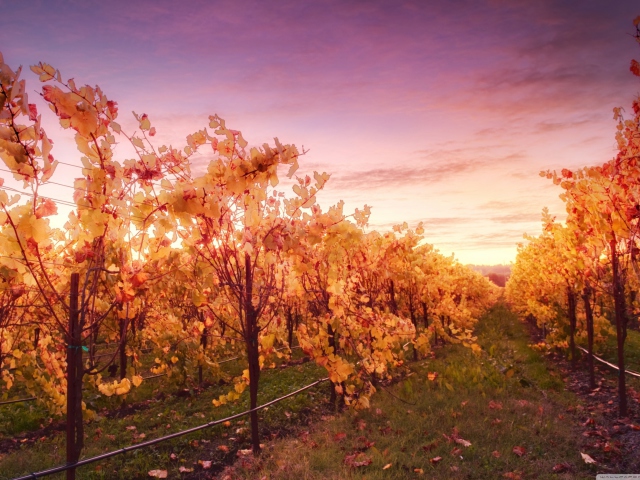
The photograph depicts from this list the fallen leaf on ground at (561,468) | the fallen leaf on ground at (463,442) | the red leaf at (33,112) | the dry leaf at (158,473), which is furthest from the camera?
the fallen leaf on ground at (463,442)

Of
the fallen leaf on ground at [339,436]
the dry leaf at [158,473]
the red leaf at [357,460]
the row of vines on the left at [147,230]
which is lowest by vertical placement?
the dry leaf at [158,473]

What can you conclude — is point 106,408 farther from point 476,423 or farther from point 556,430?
point 556,430

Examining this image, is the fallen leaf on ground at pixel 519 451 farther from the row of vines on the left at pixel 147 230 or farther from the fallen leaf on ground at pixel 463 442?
the row of vines on the left at pixel 147 230

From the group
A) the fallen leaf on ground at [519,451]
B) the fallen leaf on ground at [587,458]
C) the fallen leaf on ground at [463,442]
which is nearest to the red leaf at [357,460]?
the fallen leaf on ground at [463,442]

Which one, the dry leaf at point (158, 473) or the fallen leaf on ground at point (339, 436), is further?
the fallen leaf on ground at point (339, 436)

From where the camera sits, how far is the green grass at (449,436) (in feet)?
16.1

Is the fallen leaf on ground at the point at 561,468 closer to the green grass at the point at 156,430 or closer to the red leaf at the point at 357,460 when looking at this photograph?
the red leaf at the point at 357,460

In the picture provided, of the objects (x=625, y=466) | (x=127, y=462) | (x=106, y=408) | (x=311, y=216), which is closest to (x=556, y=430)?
(x=625, y=466)

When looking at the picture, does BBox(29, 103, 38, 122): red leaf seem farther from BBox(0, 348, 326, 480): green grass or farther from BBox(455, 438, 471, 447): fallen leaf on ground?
BBox(455, 438, 471, 447): fallen leaf on ground

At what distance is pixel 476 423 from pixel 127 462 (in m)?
4.87

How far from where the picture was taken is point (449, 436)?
588 centimetres

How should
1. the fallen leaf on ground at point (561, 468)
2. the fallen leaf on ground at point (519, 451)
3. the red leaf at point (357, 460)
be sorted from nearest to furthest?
1. the fallen leaf on ground at point (561, 468)
2. the red leaf at point (357, 460)
3. the fallen leaf on ground at point (519, 451)

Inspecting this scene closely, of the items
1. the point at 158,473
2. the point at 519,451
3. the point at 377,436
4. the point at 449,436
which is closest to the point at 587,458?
the point at 519,451

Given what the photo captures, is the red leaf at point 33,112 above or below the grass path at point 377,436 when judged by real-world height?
above
